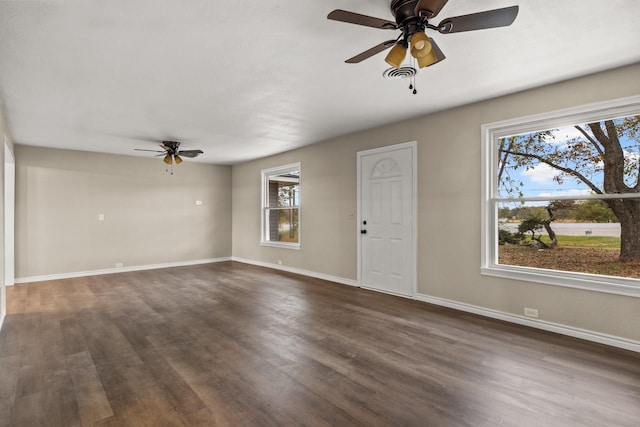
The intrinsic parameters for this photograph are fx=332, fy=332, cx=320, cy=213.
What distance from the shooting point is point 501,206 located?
3846mm

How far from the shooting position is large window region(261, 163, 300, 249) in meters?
6.87

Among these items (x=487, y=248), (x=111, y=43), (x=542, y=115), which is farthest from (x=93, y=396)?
(x=542, y=115)

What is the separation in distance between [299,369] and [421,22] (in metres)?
2.56

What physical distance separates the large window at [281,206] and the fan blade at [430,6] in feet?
15.7

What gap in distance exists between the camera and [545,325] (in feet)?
11.1

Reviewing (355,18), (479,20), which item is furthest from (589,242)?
(355,18)

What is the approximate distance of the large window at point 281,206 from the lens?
22.5ft

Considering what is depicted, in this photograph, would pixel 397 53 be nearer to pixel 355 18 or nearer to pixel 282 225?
pixel 355 18

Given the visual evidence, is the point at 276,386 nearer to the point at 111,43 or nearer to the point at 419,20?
the point at 419,20

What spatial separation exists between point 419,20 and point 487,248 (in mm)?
2766

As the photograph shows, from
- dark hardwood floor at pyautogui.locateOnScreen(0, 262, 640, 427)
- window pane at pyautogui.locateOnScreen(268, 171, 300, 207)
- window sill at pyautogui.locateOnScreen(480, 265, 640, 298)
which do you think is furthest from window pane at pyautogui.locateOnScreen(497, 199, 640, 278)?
→ window pane at pyautogui.locateOnScreen(268, 171, 300, 207)

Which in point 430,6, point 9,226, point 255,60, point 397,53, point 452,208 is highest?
point 255,60

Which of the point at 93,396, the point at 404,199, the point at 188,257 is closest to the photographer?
the point at 93,396

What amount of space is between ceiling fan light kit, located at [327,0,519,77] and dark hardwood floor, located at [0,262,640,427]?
2197mm
